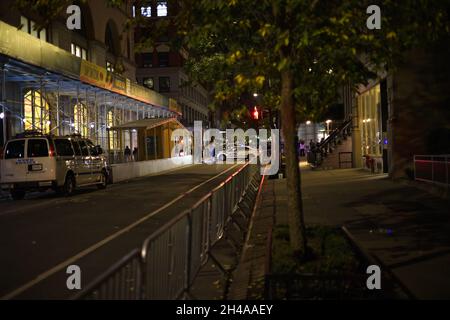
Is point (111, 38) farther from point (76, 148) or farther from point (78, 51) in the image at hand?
point (76, 148)

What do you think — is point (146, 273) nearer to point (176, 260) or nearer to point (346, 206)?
point (176, 260)

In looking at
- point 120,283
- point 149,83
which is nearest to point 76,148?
point 120,283

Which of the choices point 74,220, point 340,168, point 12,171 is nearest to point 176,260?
point 74,220

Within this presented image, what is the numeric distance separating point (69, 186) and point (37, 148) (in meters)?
1.80

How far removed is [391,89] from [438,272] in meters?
15.3

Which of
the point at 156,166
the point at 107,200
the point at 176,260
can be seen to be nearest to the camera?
the point at 176,260

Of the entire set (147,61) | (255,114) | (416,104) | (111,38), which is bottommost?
(255,114)

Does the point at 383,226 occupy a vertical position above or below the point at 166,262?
below

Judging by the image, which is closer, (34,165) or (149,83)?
(34,165)

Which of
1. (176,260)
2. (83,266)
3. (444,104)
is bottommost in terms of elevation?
(83,266)

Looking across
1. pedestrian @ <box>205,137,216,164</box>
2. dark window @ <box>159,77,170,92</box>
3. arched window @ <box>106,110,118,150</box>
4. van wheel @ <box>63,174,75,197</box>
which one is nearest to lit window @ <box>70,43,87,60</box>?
arched window @ <box>106,110,118,150</box>

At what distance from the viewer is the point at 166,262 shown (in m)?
5.38

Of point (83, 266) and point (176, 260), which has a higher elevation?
point (176, 260)

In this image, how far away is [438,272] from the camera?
769cm
